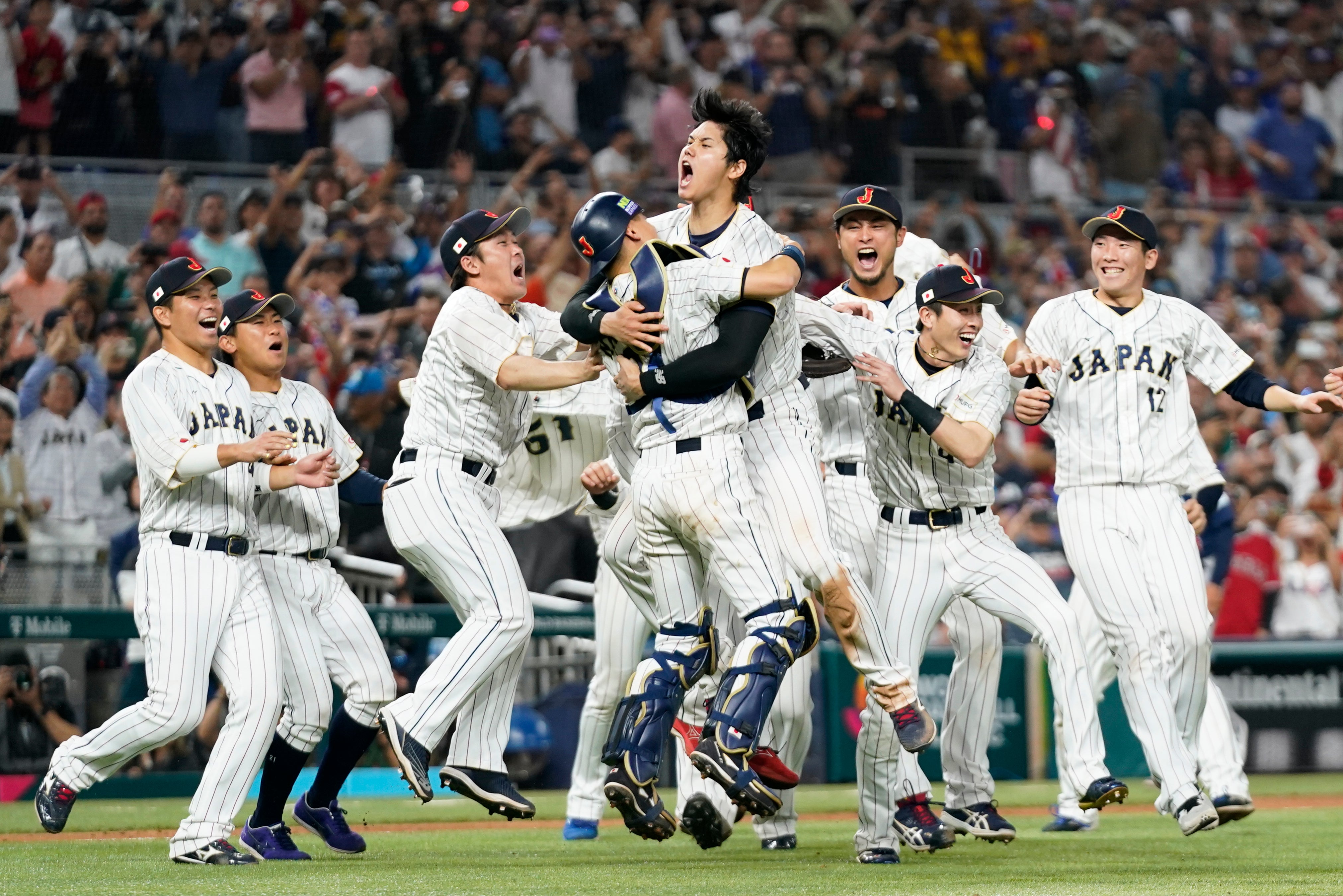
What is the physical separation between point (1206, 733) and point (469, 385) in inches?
156

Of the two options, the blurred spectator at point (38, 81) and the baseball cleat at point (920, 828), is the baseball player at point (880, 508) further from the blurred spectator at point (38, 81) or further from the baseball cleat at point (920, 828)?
the blurred spectator at point (38, 81)

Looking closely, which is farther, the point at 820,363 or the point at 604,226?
the point at 820,363

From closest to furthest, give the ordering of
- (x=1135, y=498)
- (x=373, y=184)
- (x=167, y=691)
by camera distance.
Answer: (x=167, y=691) → (x=1135, y=498) → (x=373, y=184)

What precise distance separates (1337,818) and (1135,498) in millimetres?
2682

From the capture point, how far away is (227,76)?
13297mm

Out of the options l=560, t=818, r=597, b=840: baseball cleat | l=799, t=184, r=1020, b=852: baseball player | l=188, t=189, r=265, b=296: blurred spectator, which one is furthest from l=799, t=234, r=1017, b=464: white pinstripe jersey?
l=188, t=189, r=265, b=296: blurred spectator

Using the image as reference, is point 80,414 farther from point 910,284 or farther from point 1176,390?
point 1176,390

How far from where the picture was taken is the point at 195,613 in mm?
5902

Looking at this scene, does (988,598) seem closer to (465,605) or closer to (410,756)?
(465,605)

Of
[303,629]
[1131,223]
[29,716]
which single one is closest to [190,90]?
[29,716]

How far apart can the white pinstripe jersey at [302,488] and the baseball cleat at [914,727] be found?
2302 mm

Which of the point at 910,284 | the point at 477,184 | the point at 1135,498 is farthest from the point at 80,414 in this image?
the point at 1135,498

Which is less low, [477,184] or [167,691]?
[477,184]

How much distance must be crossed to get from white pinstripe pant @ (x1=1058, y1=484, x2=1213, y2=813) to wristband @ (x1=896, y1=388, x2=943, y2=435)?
1009 millimetres
